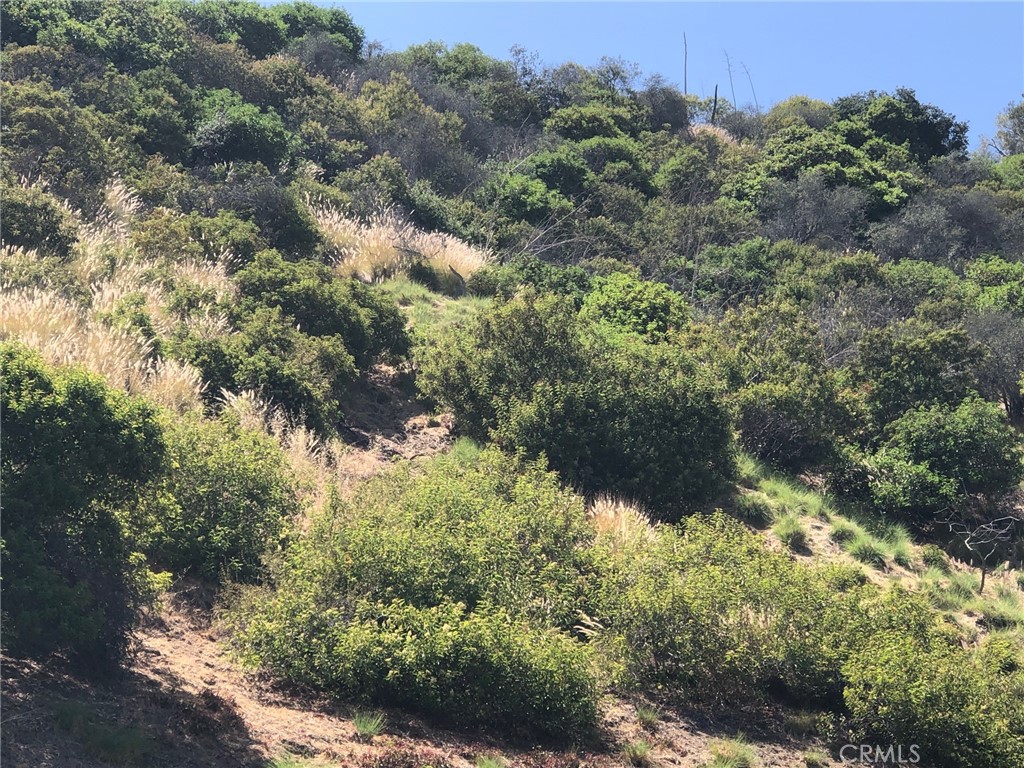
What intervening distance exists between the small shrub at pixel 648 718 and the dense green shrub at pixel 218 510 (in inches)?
157

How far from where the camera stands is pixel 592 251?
28562 millimetres

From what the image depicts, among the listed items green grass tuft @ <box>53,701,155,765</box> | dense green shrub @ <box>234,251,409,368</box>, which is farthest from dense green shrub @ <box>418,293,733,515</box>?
green grass tuft @ <box>53,701,155,765</box>

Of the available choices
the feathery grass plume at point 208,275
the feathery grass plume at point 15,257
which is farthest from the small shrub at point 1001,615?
the feathery grass plume at point 15,257

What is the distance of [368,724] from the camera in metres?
8.59

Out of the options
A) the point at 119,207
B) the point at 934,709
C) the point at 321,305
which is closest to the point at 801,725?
the point at 934,709

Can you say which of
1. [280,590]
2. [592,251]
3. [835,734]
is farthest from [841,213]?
[280,590]

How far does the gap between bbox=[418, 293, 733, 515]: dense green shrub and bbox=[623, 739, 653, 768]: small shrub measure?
20.0ft

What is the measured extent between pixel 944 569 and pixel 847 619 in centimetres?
649

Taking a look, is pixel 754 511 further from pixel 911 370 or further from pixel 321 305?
pixel 321 305

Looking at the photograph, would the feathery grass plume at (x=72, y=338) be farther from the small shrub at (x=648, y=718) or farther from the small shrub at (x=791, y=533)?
the small shrub at (x=791, y=533)

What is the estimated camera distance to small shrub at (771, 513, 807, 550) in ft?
52.4

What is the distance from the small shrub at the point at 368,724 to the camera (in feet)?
27.9

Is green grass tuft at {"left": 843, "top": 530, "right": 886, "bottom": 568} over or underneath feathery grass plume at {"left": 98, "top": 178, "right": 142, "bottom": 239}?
underneath

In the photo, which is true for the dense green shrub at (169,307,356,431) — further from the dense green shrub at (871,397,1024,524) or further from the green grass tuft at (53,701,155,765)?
the dense green shrub at (871,397,1024,524)
